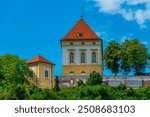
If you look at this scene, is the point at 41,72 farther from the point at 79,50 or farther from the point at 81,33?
the point at 81,33

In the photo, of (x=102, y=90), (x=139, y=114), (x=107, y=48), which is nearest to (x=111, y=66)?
(x=107, y=48)

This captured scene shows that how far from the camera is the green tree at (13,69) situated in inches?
1065

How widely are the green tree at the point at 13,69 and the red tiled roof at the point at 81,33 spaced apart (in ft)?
21.9

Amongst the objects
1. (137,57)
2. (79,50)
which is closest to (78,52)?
(79,50)

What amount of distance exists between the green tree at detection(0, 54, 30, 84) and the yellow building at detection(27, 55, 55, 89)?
1.15 m

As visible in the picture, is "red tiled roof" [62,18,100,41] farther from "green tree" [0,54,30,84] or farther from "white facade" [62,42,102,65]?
"green tree" [0,54,30,84]

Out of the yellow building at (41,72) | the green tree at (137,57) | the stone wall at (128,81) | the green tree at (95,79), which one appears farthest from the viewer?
the green tree at (137,57)

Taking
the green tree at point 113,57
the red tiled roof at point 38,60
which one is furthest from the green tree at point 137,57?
the red tiled roof at point 38,60

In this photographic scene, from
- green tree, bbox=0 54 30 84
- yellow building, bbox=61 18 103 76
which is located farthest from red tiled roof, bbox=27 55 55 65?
yellow building, bbox=61 18 103 76

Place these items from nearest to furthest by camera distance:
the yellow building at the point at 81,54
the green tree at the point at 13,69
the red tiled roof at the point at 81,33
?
the green tree at the point at 13,69 → the yellow building at the point at 81,54 → the red tiled roof at the point at 81,33

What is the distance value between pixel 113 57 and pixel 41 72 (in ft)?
16.6

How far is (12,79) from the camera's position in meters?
26.9

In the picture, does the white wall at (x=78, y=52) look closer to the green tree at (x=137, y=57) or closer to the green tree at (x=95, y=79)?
the green tree at (x=137, y=57)

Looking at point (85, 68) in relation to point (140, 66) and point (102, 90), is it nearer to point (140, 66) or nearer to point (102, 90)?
point (140, 66)
